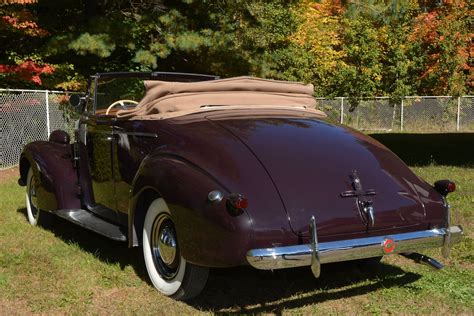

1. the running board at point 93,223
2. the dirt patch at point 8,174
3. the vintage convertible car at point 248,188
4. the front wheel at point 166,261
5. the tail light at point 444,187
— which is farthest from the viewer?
the dirt patch at point 8,174

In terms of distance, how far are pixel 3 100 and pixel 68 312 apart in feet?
27.2

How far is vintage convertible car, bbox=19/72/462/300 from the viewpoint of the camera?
3520 mm

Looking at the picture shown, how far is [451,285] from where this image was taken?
4.32 metres

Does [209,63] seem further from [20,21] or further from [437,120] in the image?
[437,120]

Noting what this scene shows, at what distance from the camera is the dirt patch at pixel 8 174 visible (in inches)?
399

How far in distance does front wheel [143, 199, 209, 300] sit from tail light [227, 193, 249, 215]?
619mm

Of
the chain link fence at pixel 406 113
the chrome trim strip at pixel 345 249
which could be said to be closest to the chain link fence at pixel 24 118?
the chrome trim strip at pixel 345 249

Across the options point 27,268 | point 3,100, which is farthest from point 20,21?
point 27,268

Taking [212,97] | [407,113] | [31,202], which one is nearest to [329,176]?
[212,97]

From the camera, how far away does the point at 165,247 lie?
4.10 metres

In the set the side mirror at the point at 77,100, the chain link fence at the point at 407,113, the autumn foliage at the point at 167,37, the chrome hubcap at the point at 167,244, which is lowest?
the chain link fence at the point at 407,113

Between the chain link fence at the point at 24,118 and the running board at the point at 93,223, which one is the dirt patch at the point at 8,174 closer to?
the chain link fence at the point at 24,118

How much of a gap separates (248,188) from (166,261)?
36.7 inches

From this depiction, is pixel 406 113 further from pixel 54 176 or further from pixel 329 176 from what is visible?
pixel 329 176
